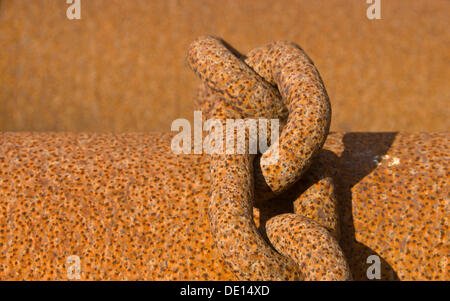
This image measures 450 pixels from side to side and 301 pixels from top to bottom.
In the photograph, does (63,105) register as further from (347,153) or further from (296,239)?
(296,239)
